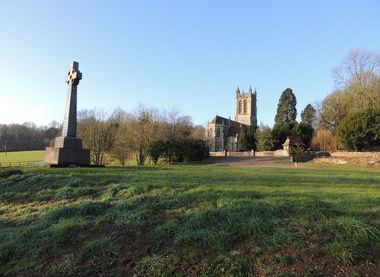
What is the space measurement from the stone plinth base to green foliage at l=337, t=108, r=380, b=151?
3794 cm

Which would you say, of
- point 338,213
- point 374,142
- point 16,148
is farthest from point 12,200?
point 16,148

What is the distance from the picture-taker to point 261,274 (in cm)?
514

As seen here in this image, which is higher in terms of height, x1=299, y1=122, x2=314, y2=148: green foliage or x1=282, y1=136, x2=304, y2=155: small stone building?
x1=299, y1=122, x2=314, y2=148: green foliage

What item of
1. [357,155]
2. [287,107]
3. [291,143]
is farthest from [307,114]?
[357,155]

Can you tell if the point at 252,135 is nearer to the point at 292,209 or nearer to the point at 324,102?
the point at 324,102

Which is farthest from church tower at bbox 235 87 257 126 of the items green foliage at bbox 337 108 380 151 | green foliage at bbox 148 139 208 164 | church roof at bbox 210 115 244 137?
green foliage at bbox 148 139 208 164

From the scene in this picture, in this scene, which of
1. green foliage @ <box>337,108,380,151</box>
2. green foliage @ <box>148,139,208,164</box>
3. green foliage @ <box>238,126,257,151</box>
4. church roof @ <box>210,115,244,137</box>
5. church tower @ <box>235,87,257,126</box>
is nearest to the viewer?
green foliage @ <box>148,139,208,164</box>

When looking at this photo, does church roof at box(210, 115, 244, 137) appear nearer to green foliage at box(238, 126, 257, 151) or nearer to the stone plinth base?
green foliage at box(238, 126, 257, 151)

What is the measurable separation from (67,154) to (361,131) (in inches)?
1555

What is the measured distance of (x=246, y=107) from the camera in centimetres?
12800

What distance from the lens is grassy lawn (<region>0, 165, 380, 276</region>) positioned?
5.39 meters

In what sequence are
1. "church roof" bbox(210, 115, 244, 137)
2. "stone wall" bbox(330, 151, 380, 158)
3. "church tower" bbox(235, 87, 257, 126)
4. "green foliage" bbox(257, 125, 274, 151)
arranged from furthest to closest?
"church tower" bbox(235, 87, 257, 126)
"church roof" bbox(210, 115, 244, 137)
"green foliage" bbox(257, 125, 274, 151)
"stone wall" bbox(330, 151, 380, 158)

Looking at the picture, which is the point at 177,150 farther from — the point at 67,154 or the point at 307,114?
the point at 307,114

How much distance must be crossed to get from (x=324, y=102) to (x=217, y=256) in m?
60.5
